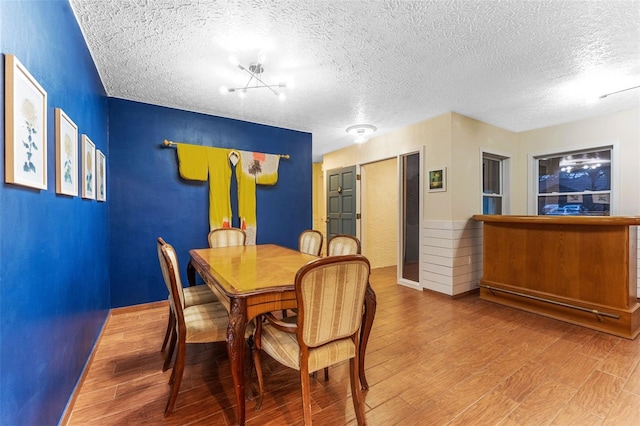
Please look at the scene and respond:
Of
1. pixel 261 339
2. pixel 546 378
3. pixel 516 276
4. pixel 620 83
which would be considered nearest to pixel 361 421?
pixel 261 339

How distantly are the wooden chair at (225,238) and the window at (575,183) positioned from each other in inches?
183

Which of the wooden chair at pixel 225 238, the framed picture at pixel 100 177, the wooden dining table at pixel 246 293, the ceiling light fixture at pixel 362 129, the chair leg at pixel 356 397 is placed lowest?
the chair leg at pixel 356 397

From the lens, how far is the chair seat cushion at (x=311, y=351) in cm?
133

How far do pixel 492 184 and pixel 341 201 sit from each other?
2.60 metres

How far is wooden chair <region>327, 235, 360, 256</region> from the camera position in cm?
220

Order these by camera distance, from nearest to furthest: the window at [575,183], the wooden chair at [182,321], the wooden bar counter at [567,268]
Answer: the wooden chair at [182,321]
the wooden bar counter at [567,268]
the window at [575,183]

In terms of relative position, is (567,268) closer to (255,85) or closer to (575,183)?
(575,183)

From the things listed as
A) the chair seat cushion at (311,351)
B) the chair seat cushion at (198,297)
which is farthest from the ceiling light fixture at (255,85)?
the chair seat cushion at (311,351)

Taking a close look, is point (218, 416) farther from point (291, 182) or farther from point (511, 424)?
point (291, 182)

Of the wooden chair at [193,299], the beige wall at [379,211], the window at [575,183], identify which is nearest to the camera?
the wooden chair at [193,299]

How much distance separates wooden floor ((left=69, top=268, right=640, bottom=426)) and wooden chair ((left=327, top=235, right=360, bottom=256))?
860 mm

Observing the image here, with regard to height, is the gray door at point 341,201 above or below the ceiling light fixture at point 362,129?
below

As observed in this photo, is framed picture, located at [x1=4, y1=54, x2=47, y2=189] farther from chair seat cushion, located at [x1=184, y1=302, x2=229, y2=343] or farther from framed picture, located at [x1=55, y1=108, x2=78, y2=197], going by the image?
chair seat cushion, located at [x1=184, y1=302, x2=229, y2=343]

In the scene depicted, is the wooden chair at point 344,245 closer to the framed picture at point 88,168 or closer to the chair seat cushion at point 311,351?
the chair seat cushion at point 311,351
